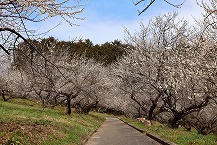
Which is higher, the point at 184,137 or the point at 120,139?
the point at 184,137

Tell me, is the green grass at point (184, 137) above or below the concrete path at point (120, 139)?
above

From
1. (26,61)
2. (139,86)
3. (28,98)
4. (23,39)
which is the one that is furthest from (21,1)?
(28,98)

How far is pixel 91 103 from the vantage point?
4034 cm

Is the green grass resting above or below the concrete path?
above

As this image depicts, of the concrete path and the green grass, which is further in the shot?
the concrete path

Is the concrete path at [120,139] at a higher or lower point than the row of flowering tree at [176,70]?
lower

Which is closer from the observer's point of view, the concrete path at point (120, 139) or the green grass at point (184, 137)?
the green grass at point (184, 137)

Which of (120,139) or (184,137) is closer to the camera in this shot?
(184,137)

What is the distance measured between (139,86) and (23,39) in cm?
2110

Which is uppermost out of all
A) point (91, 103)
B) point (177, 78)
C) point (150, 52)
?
point (150, 52)

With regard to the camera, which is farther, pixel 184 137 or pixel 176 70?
pixel 176 70

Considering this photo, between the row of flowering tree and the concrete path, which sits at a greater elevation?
the row of flowering tree

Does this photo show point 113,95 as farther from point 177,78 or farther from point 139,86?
point 177,78

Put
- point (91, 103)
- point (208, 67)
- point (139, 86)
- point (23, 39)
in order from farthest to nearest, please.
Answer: point (91, 103), point (139, 86), point (208, 67), point (23, 39)
